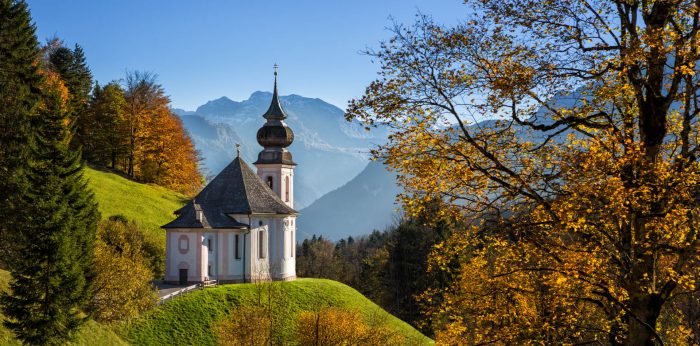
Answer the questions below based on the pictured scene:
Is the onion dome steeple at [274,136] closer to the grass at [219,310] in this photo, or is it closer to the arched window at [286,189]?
the arched window at [286,189]

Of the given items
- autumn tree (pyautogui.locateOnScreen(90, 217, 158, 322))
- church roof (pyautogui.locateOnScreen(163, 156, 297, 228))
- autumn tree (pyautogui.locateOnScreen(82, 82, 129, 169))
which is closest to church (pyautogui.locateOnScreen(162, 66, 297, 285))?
church roof (pyautogui.locateOnScreen(163, 156, 297, 228))

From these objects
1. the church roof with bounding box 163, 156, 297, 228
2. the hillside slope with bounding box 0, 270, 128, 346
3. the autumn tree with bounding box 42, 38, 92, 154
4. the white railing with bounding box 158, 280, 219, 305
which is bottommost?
the hillside slope with bounding box 0, 270, 128, 346

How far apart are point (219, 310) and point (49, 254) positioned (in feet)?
50.4

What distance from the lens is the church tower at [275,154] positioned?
62719 mm

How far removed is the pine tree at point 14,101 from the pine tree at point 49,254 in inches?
170

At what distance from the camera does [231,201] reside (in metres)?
54.1

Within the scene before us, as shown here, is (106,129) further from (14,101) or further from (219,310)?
(219,310)

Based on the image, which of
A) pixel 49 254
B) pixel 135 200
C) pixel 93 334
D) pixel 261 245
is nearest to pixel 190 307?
pixel 93 334

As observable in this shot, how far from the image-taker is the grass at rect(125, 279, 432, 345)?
38562 millimetres

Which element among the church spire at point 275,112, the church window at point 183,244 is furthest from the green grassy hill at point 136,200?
the church spire at point 275,112

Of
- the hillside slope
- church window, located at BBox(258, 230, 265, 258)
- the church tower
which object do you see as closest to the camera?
the hillside slope

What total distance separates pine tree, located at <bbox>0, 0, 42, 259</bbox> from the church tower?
19798mm

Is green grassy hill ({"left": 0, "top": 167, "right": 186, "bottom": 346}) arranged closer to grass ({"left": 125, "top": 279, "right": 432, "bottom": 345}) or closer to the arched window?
the arched window

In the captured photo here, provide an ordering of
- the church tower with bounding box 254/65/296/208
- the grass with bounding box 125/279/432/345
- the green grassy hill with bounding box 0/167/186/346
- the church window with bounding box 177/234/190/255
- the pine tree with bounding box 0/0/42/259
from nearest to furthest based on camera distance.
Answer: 1. the pine tree with bounding box 0/0/42/259
2. the grass with bounding box 125/279/432/345
3. the church window with bounding box 177/234/190/255
4. the green grassy hill with bounding box 0/167/186/346
5. the church tower with bounding box 254/65/296/208
